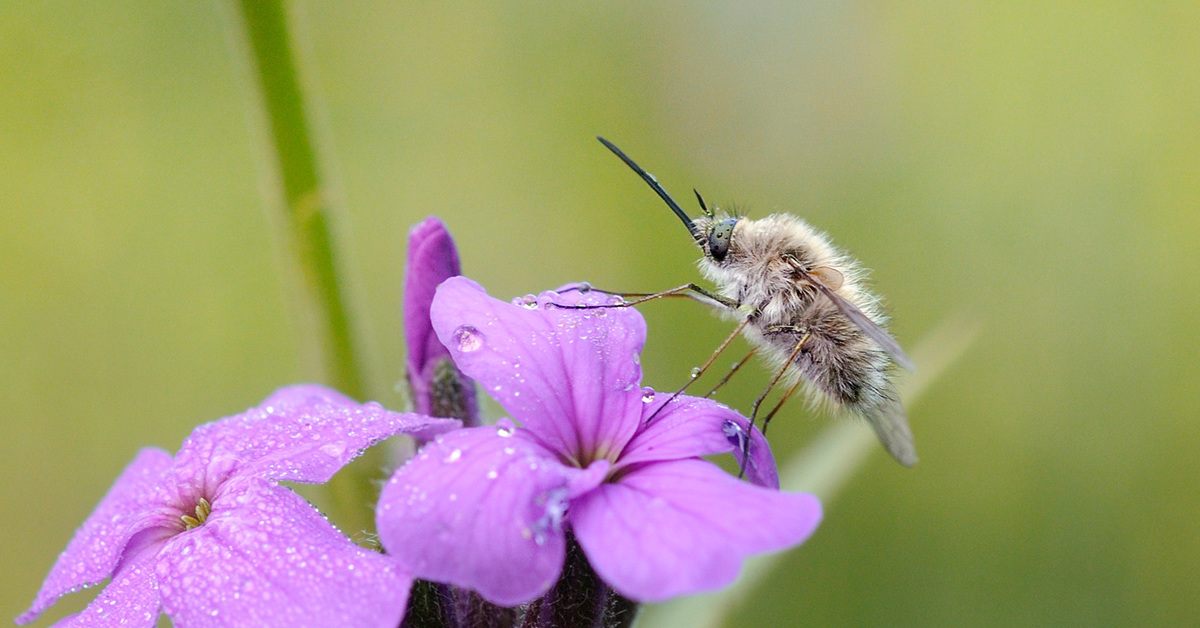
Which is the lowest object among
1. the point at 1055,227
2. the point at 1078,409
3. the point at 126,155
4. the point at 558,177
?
the point at 1078,409

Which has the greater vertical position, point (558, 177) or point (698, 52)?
point (698, 52)

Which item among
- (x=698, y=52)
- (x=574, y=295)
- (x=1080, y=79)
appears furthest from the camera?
(x=698, y=52)

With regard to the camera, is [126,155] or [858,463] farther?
[126,155]

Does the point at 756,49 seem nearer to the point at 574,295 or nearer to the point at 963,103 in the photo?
the point at 963,103

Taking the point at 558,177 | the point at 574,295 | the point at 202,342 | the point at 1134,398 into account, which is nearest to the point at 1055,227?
the point at 1134,398

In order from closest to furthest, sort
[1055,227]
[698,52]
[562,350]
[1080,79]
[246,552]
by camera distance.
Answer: [246,552], [562,350], [1055,227], [1080,79], [698,52]

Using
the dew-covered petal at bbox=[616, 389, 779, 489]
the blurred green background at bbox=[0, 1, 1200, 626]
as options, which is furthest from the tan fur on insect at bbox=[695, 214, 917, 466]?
the blurred green background at bbox=[0, 1, 1200, 626]
